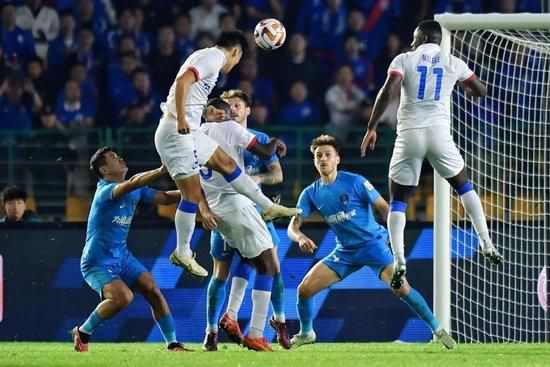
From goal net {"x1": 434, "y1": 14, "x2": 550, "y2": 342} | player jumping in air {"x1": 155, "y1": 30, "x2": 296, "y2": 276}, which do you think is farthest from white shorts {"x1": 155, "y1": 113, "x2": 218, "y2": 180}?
goal net {"x1": 434, "y1": 14, "x2": 550, "y2": 342}

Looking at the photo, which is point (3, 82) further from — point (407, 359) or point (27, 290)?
point (407, 359)

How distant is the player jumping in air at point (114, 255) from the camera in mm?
9242

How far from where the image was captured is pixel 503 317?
35.7 feet

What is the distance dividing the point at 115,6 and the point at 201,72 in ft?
21.0

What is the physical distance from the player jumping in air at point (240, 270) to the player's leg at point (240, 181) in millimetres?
487

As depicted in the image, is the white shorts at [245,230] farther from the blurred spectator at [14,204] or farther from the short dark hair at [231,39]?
the blurred spectator at [14,204]

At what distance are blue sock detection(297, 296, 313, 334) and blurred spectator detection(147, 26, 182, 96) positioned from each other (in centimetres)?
475

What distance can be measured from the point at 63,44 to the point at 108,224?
203 inches

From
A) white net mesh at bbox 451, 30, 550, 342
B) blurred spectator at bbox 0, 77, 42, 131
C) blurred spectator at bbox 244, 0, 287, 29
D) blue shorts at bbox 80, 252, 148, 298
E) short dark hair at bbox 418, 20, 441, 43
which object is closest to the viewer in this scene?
short dark hair at bbox 418, 20, 441, 43

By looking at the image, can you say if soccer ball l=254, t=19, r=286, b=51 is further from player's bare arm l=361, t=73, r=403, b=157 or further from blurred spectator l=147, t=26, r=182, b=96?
blurred spectator l=147, t=26, r=182, b=96

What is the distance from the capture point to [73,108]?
13.7 meters

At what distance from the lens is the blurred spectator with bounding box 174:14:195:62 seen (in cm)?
1416

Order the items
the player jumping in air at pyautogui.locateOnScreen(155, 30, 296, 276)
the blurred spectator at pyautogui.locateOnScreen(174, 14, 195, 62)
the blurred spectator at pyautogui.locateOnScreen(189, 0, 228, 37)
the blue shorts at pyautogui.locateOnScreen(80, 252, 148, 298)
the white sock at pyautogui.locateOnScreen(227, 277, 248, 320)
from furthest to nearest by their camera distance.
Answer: the blurred spectator at pyautogui.locateOnScreen(189, 0, 228, 37) < the blurred spectator at pyautogui.locateOnScreen(174, 14, 195, 62) < the blue shorts at pyautogui.locateOnScreen(80, 252, 148, 298) < the white sock at pyautogui.locateOnScreen(227, 277, 248, 320) < the player jumping in air at pyautogui.locateOnScreen(155, 30, 296, 276)

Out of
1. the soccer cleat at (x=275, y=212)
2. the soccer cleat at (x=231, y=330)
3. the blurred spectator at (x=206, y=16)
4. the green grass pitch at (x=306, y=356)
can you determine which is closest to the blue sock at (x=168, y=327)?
the green grass pitch at (x=306, y=356)
